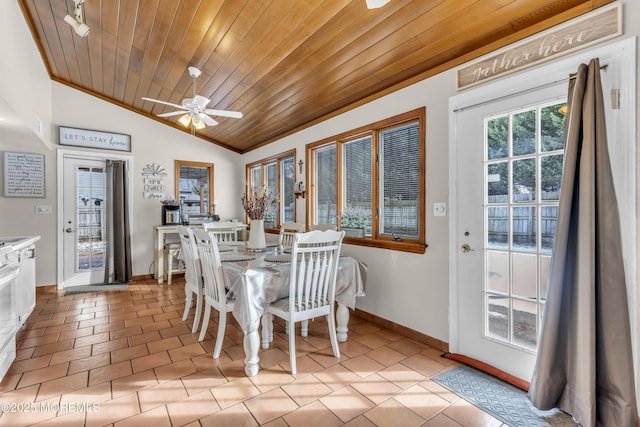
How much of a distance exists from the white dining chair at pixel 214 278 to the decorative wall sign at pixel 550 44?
2.22 meters

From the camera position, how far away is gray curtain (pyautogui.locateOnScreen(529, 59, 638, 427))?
1.54 meters

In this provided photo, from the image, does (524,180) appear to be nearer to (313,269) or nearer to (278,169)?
(313,269)

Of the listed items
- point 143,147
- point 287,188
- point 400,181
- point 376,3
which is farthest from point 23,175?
point 376,3

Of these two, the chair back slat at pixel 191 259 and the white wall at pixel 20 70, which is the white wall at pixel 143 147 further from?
the chair back slat at pixel 191 259

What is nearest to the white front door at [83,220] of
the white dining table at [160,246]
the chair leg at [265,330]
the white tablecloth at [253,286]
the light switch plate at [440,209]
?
the white dining table at [160,246]

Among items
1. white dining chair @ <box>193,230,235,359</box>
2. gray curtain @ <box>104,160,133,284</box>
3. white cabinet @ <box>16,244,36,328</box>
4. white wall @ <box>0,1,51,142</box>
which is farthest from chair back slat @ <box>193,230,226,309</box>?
gray curtain @ <box>104,160,133,284</box>

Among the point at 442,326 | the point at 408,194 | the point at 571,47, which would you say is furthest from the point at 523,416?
the point at 571,47

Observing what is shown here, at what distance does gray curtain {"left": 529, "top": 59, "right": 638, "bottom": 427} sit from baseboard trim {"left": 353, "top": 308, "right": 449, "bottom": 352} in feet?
2.70

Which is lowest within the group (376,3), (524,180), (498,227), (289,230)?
(289,230)

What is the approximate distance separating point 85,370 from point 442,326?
2680 mm

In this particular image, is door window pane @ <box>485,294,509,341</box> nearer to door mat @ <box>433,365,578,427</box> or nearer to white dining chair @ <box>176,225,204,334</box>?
door mat @ <box>433,365,578,427</box>

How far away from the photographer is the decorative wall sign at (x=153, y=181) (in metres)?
5.05

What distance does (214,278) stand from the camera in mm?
2434

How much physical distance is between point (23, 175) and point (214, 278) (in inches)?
146
